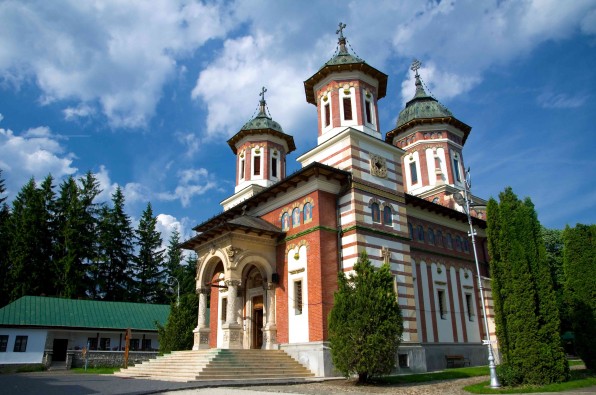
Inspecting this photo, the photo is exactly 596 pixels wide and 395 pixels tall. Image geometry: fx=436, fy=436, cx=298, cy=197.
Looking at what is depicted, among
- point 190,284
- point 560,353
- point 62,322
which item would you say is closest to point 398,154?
point 560,353

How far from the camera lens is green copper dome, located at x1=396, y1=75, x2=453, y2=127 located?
34844 mm

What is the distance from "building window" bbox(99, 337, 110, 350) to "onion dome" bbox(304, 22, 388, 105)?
23.9 m

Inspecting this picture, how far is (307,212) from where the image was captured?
2172 cm

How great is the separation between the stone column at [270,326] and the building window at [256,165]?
10.9 meters

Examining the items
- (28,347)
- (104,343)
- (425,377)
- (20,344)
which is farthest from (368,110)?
(20,344)

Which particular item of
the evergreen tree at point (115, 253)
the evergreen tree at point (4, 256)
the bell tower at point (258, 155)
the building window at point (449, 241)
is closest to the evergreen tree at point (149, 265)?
the evergreen tree at point (115, 253)

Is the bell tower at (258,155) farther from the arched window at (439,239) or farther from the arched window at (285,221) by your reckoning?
the arched window at (439,239)

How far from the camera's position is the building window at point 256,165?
31.5 metres

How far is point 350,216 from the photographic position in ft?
69.1

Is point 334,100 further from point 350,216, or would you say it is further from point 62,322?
point 62,322

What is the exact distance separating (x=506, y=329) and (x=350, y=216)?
27.9ft

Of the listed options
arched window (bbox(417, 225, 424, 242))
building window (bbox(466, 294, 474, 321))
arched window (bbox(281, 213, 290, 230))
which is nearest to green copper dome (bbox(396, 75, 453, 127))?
arched window (bbox(417, 225, 424, 242))

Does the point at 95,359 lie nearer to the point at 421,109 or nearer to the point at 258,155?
the point at 258,155

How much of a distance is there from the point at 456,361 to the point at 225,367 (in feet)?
47.0
